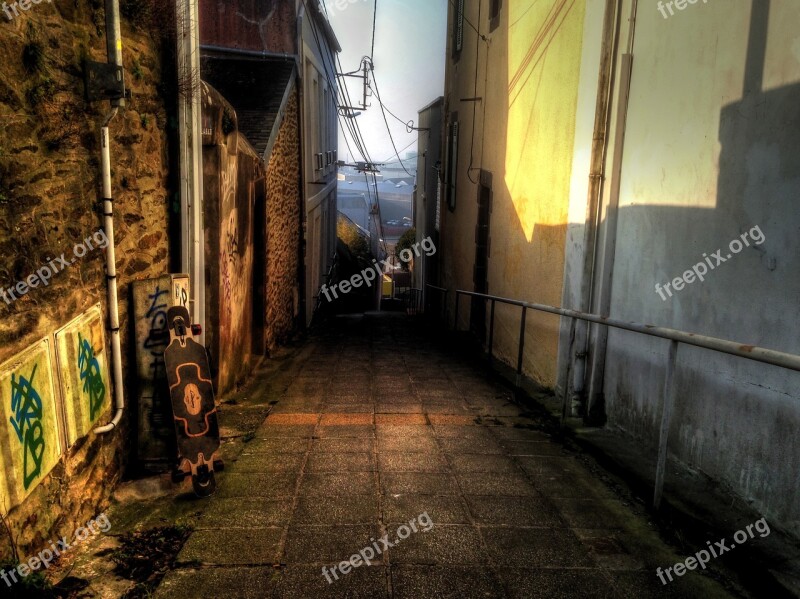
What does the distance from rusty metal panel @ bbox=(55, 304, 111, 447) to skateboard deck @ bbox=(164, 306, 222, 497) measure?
376mm

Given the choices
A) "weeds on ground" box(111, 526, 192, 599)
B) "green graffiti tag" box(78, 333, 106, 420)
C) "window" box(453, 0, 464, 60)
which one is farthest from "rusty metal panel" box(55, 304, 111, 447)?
"window" box(453, 0, 464, 60)

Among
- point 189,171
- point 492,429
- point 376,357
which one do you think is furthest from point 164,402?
point 376,357

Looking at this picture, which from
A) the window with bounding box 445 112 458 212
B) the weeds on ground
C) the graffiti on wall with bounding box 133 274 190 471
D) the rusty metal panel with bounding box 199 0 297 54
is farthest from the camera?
the window with bounding box 445 112 458 212

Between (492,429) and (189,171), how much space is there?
9.88ft

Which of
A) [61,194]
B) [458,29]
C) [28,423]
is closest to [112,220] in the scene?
[61,194]

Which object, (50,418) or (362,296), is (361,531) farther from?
(362,296)

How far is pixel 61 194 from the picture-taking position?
8.54ft

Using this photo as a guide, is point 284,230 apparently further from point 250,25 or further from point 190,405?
point 190,405

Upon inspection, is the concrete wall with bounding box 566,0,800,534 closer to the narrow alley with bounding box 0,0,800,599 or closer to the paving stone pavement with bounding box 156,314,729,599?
the narrow alley with bounding box 0,0,800,599

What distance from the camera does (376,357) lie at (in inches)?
319

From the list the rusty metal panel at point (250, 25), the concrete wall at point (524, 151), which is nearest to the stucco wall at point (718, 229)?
the concrete wall at point (524, 151)

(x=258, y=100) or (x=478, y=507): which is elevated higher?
(x=258, y=100)

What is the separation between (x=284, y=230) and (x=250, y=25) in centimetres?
390

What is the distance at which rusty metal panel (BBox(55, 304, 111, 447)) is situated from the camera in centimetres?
258
